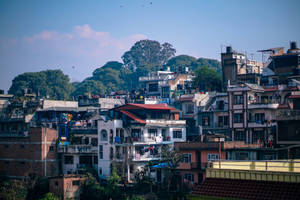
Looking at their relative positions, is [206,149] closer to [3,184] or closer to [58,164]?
[58,164]

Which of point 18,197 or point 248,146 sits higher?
point 248,146

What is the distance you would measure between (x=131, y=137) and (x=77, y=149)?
8298 millimetres

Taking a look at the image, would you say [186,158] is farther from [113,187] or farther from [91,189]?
[91,189]

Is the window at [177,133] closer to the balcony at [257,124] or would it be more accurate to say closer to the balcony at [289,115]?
the balcony at [257,124]

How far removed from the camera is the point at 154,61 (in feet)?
543

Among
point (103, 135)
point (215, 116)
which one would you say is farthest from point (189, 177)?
point (215, 116)

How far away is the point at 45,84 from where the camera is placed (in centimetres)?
13812

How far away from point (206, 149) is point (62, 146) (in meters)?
22.0

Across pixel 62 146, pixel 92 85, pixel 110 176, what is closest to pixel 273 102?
pixel 110 176

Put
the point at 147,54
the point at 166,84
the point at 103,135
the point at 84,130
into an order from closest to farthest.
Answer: the point at 103,135 < the point at 84,130 < the point at 166,84 < the point at 147,54

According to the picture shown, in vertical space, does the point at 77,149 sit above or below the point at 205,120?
below

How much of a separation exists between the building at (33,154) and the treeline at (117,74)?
52428 mm

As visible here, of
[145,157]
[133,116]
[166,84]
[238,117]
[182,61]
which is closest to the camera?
[145,157]

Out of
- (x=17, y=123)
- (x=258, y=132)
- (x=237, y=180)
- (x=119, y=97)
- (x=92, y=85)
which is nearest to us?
(x=237, y=180)
